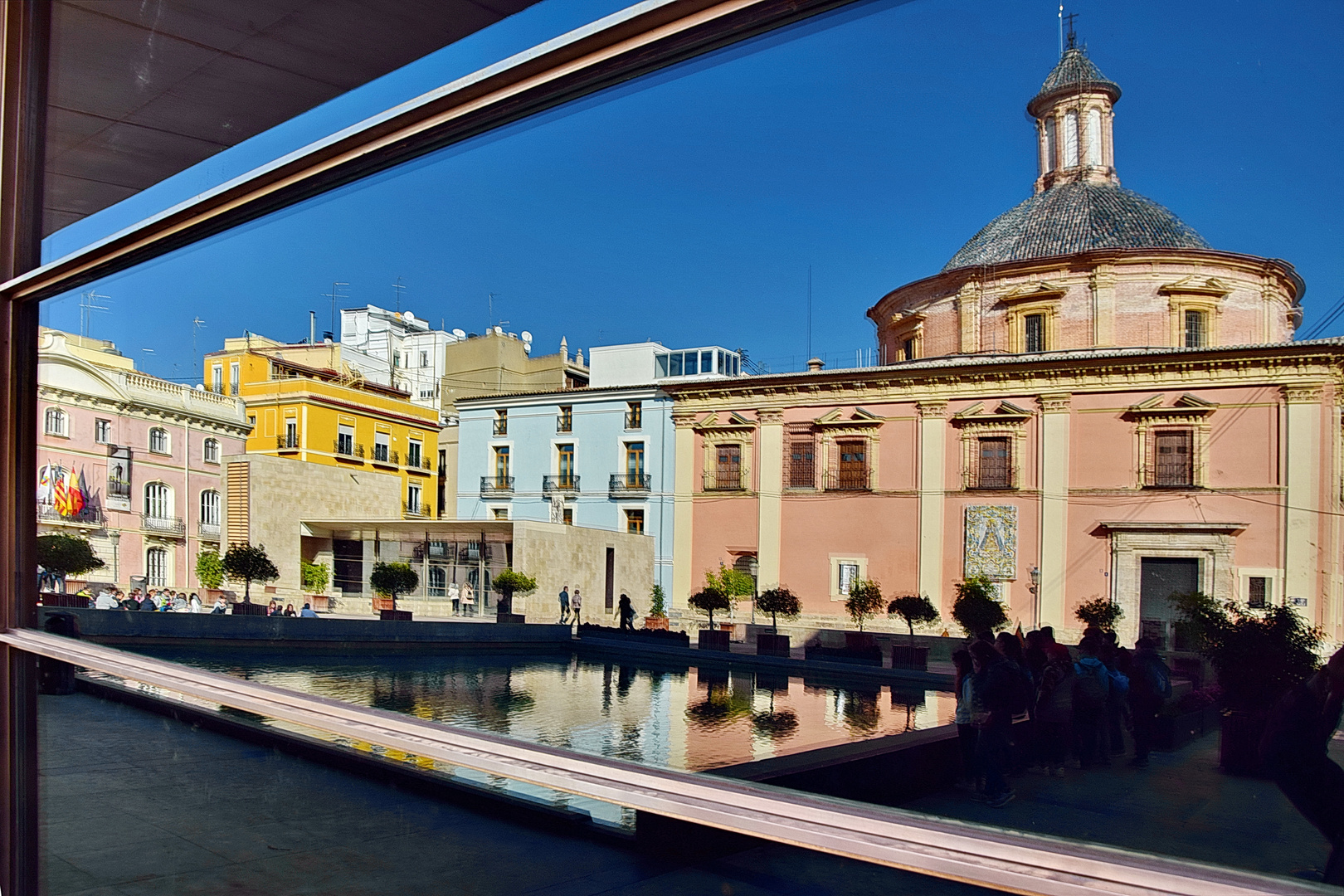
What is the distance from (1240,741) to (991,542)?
34 centimetres

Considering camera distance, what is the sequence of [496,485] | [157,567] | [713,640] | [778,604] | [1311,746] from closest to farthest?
1. [1311,746]
2. [778,604]
3. [713,640]
4. [496,485]
5. [157,567]

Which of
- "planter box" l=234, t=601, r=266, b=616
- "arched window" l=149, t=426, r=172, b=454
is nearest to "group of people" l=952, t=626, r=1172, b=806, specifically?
"planter box" l=234, t=601, r=266, b=616

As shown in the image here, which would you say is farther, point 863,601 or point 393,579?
point 393,579

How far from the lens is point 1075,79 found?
100 centimetres

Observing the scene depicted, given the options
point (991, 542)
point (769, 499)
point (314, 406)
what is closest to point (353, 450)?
point (314, 406)

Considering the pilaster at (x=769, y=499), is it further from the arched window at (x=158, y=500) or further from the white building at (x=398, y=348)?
the arched window at (x=158, y=500)

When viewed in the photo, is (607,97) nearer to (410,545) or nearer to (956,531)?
(956,531)

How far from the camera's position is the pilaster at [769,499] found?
1.37 metres

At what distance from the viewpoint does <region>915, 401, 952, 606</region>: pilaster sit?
45.7 inches

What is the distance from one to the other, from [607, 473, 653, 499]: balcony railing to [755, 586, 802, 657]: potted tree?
0.87ft

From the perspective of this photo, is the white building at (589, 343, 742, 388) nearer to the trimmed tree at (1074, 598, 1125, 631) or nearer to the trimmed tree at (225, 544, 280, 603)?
the trimmed tree at (1074, 598, 1125, 631)

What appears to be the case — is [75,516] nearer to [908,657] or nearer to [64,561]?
[64,561]

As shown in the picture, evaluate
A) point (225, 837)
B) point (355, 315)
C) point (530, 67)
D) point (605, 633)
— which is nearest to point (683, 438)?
point (605, 633)

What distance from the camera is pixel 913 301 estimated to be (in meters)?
1.21
